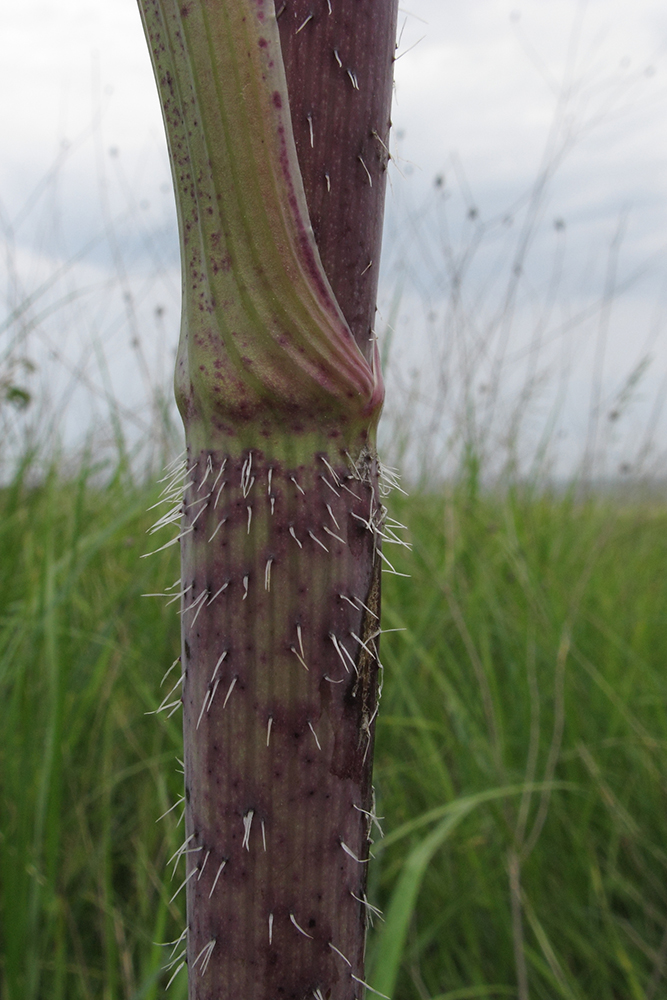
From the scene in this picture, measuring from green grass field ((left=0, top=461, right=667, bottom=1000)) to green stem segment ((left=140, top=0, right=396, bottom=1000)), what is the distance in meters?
0.58

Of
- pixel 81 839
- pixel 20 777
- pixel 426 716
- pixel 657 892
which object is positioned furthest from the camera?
pixel 426 716

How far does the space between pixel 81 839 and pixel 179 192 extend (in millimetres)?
1415

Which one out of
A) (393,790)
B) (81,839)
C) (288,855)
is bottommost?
(393,790)

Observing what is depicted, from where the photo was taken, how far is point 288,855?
47cm

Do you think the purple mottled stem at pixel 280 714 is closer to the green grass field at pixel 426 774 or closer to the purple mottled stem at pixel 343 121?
the purple mottled stem at pixel 343 121

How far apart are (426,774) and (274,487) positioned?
54.8 inches

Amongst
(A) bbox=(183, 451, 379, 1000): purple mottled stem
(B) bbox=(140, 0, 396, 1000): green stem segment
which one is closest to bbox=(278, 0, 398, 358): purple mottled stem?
(B) bbox=(140, 0, 396, 1000): green stem segment

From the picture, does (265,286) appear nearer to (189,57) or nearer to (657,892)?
(189,57)

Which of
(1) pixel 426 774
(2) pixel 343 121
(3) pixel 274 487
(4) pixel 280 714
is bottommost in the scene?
(1) pixel 426 774

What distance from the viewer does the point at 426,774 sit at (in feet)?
5.53

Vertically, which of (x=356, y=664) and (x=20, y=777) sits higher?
(x=356, y=664)

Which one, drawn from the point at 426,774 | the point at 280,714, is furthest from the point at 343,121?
the point at 426,774

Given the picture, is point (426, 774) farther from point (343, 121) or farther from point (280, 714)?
point (343, 121)

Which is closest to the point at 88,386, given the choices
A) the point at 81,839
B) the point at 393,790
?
the point at 81,839
